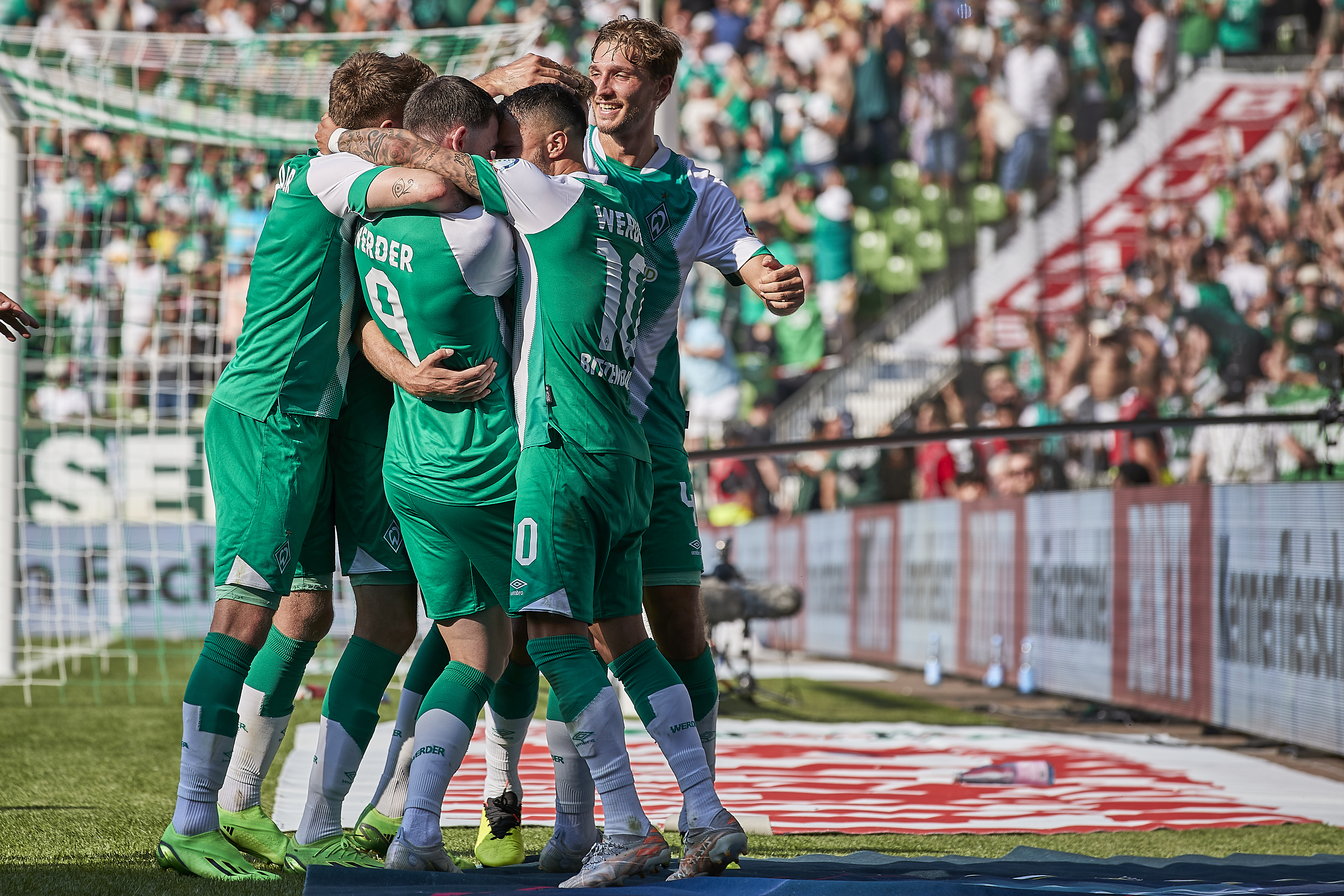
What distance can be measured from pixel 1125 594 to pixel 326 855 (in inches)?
227

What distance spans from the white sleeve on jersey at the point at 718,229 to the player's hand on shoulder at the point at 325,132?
103 centimetres

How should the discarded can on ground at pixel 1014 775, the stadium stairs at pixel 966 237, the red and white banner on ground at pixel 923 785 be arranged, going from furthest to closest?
the stadium stairs at pixel 966 237, the discarded can on ground at pixel 1014 775, the red and white banner on ground at pixel 923 785

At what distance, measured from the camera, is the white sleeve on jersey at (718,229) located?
13.0 ft

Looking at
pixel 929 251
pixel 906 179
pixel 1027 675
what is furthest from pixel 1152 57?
pixel 1027 675

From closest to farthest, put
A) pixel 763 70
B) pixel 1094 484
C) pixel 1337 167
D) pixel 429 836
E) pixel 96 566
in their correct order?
pixel 429 836 → pixel 1094 484 → pixel 96 566 → pixel 1337 167 → pixel 763 70

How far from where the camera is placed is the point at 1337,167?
13773mm

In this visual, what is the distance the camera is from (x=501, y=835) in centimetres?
387

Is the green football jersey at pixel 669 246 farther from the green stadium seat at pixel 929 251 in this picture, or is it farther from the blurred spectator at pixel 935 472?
the green stadium seat at pixel 929 251

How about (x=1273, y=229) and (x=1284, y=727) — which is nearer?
(x=1284, y=727)

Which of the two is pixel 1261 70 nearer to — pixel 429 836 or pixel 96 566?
pixel 96 566

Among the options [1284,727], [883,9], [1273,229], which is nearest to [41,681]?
[1284,727]

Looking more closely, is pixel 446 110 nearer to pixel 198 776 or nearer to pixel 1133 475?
pixel 198 776

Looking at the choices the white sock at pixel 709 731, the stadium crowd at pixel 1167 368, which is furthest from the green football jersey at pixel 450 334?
the stadium crowd at pixel 1167 368

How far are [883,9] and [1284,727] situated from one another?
44.0 ft
